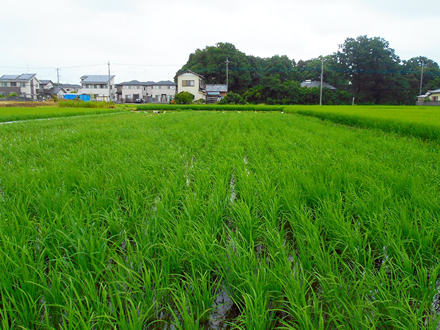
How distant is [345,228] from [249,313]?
84 centimetres

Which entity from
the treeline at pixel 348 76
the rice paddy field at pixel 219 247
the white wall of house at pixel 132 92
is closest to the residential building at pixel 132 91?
the white wall of house at pixel 132 92

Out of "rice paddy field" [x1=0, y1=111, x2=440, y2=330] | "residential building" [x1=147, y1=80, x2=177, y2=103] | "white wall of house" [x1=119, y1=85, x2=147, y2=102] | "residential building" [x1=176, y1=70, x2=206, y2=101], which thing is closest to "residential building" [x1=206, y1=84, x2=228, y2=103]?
"residential building" [x1=176, y1=70, x2=206, y2=101]

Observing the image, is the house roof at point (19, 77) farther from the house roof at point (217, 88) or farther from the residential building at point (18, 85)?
the house roof at point (217, 88)

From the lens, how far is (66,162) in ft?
11.9

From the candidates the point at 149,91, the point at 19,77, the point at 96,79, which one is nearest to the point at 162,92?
the point at 149,91

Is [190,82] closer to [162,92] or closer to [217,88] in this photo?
[217,88]

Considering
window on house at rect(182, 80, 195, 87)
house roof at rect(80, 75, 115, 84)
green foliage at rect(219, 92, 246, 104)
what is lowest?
green foliage at rect(219, 92, 246, 104)

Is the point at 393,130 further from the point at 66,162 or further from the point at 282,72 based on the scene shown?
the point at 282,72

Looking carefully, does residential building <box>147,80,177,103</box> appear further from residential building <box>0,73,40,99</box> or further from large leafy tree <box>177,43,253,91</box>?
residential building <box>0,73,40,99</box>

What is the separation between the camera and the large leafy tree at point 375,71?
122 ft

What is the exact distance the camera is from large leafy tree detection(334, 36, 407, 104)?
122 ft

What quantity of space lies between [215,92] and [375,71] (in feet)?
68.5

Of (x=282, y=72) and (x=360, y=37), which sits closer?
(x=360, y=37)

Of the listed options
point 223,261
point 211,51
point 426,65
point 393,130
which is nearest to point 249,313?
point 223,261
